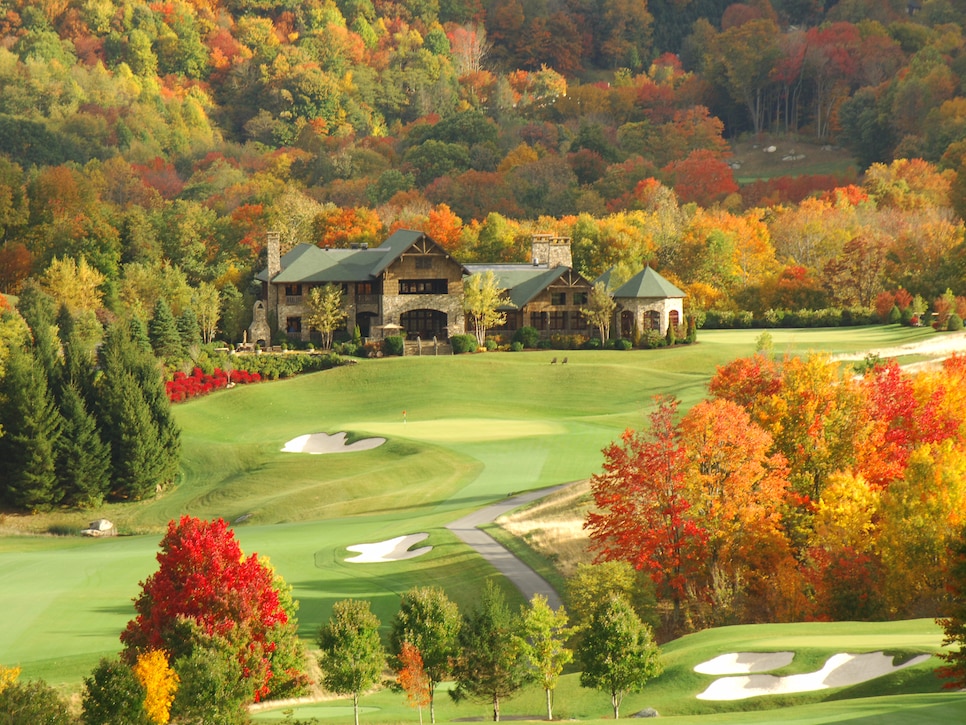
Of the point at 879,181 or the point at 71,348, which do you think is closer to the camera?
the point at 71,348

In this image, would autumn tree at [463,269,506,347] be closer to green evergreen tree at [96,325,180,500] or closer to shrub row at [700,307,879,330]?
shrub row at [700,307,879,330]

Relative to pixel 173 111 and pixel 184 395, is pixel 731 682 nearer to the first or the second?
pixel 184 395

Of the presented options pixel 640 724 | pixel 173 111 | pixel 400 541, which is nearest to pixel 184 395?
pixel 400 541

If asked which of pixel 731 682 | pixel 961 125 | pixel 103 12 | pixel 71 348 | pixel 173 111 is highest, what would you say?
pixel 103 12

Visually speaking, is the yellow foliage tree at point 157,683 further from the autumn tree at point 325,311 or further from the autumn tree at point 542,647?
the autumn tree at point 325,311

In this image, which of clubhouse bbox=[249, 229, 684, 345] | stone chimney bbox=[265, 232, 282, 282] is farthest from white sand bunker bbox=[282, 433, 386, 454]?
stone chimney bbox=[265, 232, 282, 282]

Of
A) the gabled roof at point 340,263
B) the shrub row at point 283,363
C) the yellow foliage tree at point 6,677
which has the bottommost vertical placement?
the yellow foliage tree at point 6,677

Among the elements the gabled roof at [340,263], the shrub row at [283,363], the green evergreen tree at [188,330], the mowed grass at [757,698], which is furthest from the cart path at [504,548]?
the gabled roof at [340,263]
